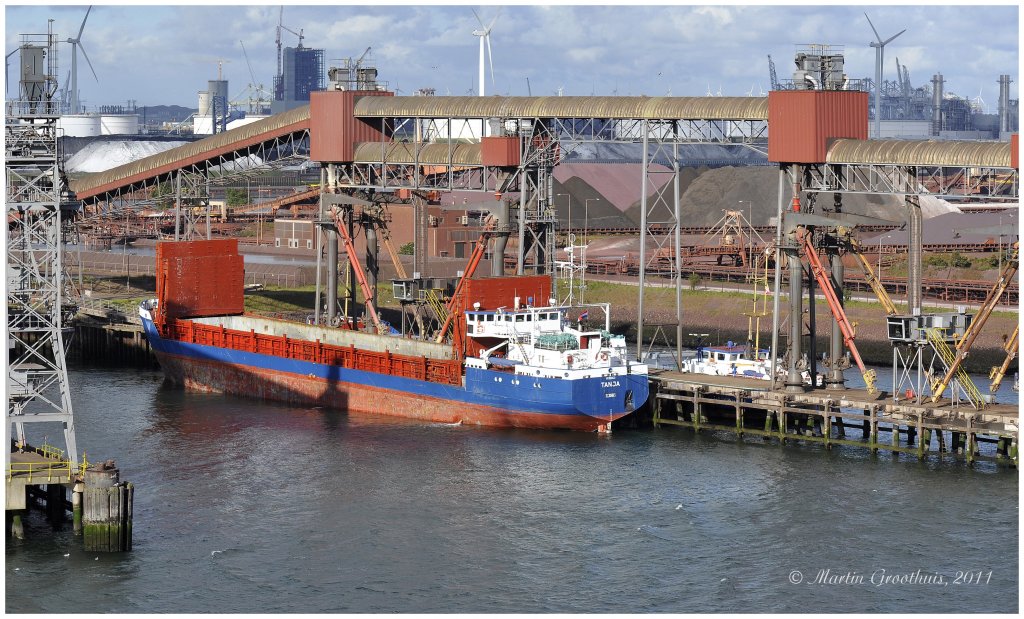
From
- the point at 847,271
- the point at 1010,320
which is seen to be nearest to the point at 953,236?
the point at 847,271

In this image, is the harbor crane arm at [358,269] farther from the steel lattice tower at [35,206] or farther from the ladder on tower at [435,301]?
the steel lattice tower at [35,206]

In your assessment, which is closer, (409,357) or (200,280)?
(409,357)

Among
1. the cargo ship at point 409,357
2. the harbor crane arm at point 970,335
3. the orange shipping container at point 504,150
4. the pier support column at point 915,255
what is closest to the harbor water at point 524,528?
the cargo ship at point 409,357

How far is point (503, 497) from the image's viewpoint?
5875cm

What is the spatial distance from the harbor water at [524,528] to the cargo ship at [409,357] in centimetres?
182

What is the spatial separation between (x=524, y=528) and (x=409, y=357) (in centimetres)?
2367

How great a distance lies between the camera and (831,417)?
6931 cm

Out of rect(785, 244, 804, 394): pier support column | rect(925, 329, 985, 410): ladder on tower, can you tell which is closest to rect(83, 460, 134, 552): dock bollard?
rect(785, 244, 804, 394): pier support column

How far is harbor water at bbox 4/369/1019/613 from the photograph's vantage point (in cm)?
4712

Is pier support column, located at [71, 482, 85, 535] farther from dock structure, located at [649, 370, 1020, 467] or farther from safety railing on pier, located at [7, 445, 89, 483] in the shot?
dock structure, located at [649, 370, 1020, 467]

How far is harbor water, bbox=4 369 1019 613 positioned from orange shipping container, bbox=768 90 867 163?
1231 cm

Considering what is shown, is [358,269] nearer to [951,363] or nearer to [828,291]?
[828,291]

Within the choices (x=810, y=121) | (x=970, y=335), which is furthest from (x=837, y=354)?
(x=810, y=121)

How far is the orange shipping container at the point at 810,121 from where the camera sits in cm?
6781
